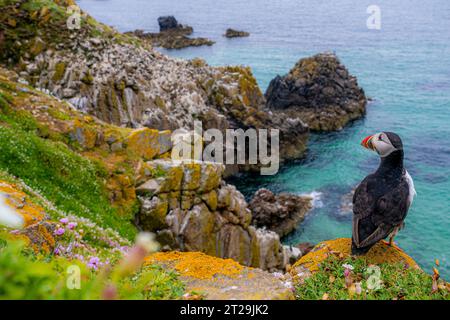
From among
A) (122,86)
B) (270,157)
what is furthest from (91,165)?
(270,157)

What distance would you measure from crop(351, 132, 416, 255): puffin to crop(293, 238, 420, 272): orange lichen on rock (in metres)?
0.23

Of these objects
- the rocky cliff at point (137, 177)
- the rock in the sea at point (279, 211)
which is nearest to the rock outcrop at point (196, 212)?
the rocky cliff at point (137, 177)

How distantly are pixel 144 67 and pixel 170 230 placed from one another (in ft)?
83.5

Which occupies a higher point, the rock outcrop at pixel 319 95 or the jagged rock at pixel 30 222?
the jagged rock at pixel 30 222

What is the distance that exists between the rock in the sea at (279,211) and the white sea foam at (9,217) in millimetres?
34744

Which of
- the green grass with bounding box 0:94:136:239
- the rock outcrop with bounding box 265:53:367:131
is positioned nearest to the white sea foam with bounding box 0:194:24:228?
the green grass with bounding box 0:94:136:239

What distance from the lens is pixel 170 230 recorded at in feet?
68.2

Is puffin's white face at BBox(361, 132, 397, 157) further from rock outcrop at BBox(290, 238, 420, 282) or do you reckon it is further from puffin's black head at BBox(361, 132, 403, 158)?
rock outcrop at BBox(290, 238, 420, 282)

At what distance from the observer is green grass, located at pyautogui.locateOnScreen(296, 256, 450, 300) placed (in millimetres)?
6242

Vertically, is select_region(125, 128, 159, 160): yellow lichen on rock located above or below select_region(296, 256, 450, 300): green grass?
below

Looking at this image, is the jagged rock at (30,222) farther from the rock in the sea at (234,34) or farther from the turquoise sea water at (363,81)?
the rock in the sea at (234,34)

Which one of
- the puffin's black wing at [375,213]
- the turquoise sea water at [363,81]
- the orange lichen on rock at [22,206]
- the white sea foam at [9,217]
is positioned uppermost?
the white sea foam at [9,217]

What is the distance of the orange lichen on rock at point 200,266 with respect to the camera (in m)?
6.94

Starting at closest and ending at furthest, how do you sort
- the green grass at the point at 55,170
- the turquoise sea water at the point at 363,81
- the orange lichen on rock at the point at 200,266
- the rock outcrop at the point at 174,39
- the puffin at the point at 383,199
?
the orange lichen on rock at the point at 200,266 → the puffin at the point at 383,199 → the green grass at the point at 55,170 → the turquoise sea water at the point at 363,81 → the rock outcrop at the point at 174,39
